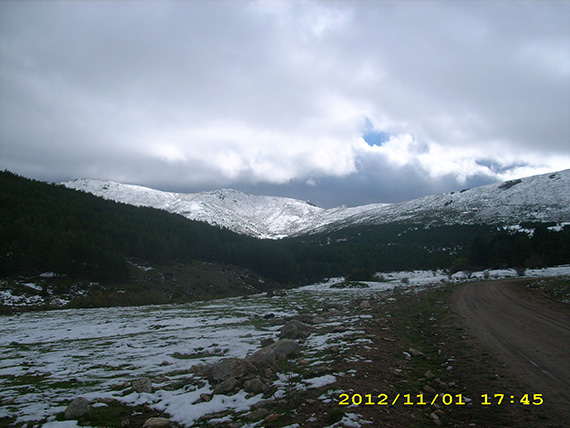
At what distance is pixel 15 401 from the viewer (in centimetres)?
876

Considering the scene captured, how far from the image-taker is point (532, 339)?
13.4m

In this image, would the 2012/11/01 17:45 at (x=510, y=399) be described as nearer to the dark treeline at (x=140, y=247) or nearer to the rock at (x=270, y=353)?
the rock at (x=270, y=353)

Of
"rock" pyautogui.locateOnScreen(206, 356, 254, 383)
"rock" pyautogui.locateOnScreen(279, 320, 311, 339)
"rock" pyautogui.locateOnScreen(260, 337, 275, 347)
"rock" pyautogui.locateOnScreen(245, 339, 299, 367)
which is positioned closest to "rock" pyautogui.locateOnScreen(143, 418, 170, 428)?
"rock" pyautogui.locateOnScreen(206, 356, 254, 383)

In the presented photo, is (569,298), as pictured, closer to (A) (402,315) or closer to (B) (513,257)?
(A) (402,315)

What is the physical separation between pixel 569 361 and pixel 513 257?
273ft

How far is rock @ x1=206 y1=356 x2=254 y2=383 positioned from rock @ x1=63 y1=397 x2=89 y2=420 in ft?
11.4

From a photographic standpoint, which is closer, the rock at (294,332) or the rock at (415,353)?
the rock at (415,353)

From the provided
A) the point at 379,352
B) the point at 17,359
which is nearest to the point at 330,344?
the point at 379,352

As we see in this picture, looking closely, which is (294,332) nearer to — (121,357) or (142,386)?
(142,386)

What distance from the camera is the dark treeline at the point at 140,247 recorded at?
51844 millimetres

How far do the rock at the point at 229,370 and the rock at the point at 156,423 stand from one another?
2.60 meters

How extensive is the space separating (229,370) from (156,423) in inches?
120

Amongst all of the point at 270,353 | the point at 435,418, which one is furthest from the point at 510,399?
the point at 270,353

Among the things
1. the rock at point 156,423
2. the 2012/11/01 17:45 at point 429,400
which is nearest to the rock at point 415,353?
the 2012/11/01 17:45 at point 429,400
